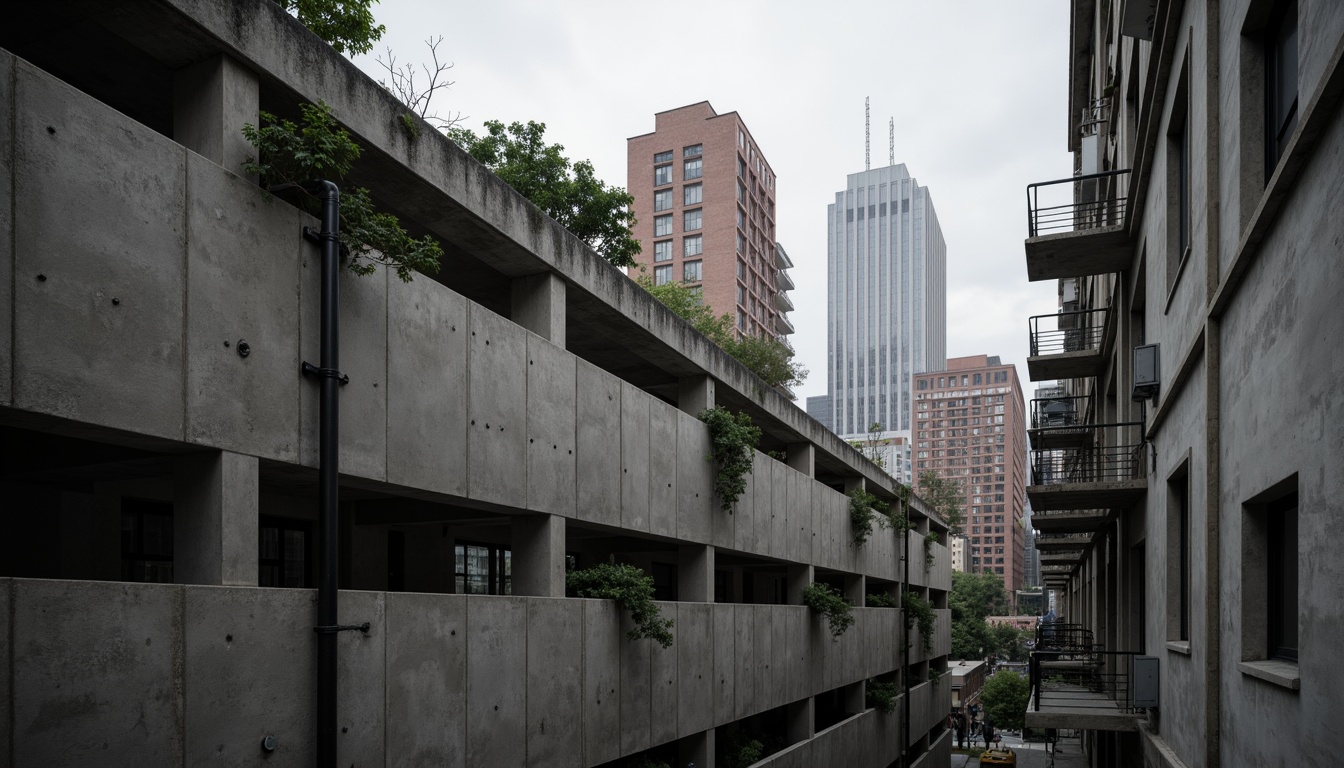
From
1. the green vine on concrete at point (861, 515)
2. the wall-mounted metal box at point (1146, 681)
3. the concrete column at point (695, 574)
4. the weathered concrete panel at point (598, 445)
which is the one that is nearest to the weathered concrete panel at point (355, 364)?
the weathered concrete panel at point (598, 445)

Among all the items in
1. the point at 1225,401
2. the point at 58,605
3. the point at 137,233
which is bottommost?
the point at 58,605

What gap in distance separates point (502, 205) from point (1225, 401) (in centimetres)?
793

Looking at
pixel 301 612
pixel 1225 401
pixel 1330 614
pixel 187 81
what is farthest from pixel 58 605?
pixel 1225 401

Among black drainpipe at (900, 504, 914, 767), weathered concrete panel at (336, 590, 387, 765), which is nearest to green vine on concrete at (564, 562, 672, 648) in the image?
weathered concrete panel at (336, 590, 387, 765)

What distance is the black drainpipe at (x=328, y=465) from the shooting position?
27.9 feet

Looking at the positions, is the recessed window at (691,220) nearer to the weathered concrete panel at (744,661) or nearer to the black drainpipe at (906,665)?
the black drainpipe at (906,665)

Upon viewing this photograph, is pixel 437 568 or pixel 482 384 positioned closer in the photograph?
pixel 482 384

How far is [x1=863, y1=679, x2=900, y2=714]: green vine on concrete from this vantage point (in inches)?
1152

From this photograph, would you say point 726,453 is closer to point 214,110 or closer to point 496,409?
point 496,409

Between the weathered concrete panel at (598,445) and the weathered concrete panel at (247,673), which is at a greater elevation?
the weathered concrete panel at (598,445)

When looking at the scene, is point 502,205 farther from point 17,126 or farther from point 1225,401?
point 1225,401

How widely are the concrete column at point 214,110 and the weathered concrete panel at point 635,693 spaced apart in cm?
858

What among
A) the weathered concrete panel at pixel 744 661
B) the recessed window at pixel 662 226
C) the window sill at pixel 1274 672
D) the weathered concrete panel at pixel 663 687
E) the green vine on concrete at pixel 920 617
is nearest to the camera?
the window sill at pixel 1274 672

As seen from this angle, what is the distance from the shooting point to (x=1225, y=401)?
9.44 m
